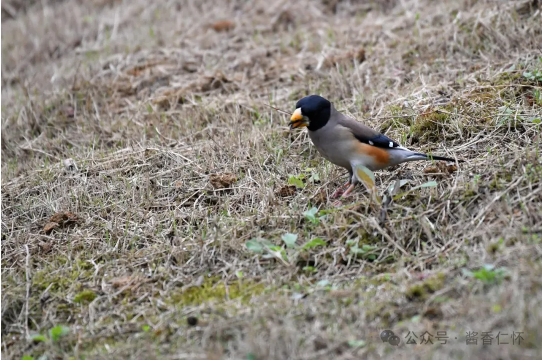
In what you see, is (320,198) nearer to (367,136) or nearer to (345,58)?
(367,136)

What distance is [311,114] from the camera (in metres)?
5.32

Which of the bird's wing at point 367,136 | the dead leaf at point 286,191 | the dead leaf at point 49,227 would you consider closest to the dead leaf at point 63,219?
the dead leaf at point 49,227

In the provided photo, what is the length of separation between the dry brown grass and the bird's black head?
54cm

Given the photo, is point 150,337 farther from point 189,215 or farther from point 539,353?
point 539,353

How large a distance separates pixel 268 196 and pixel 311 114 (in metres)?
0.72

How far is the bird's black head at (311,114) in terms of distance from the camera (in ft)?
17.5

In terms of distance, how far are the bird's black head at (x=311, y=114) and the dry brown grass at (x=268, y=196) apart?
537mm

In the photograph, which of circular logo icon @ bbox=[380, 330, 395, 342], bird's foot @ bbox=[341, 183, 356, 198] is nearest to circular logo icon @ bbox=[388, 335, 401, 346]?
circular logo icon @ bbox=[380, 330, 395, 342]

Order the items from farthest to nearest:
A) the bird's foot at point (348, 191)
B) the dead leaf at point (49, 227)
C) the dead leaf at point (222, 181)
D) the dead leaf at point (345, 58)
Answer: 1. the dead leaf at point (345, 58)
2. the dead leaf at point (222, 181)
3. the dead leaf at point (49, 227)
4. the bird's foot at point (348, 191)

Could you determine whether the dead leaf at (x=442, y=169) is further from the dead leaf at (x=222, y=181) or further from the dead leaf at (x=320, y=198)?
the dead leaf at (x=222, y=181)

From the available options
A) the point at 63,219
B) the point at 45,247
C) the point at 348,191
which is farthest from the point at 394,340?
the point at 63,219

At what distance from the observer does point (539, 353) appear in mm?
3482

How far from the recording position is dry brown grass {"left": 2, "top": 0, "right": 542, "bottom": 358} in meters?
4.11

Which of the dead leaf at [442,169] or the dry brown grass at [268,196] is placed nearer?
the dry brown grass at [268,196]
